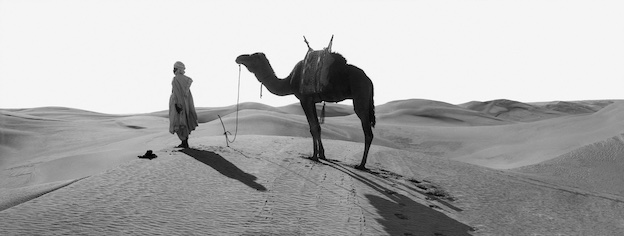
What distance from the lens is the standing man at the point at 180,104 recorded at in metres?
8.74

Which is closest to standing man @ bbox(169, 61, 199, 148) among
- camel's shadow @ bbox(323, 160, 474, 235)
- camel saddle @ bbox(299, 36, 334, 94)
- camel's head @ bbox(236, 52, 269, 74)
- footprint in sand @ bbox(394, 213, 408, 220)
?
camel's head @ bbox(236, 52, 269, 74)

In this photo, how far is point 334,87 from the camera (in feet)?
26.4

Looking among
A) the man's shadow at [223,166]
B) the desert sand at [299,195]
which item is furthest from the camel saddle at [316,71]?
the man's shadow at [223,166]

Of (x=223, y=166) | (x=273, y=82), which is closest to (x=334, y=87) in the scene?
(x=273, y=82)

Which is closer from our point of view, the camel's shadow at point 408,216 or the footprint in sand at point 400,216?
the camel's shadow at point 408,216

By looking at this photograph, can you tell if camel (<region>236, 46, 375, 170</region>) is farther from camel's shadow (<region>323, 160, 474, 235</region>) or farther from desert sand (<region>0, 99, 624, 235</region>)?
camel's shadow (<region>323, 160, 474, 235</region>)

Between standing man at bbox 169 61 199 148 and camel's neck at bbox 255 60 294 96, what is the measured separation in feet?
4.27

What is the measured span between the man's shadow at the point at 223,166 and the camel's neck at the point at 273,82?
165cm

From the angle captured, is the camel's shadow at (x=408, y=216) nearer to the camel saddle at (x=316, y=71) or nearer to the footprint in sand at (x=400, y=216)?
the footprint in sand at (x=400, y=216)

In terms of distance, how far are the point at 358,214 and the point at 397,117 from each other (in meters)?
33.9

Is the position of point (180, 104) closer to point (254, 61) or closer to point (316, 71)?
point (254, 61)


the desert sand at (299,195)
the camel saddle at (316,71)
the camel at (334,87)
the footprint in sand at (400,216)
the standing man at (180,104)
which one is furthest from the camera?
the standing man at (180,104)

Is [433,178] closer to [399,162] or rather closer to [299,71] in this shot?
[399,162]

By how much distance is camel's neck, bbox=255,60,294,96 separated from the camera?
8.84 metres
